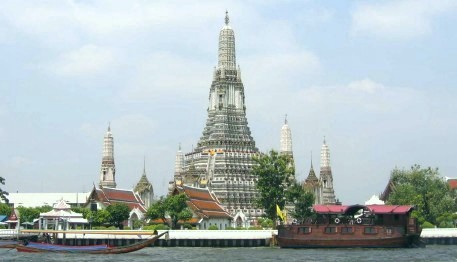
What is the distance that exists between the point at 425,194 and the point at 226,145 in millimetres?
48243

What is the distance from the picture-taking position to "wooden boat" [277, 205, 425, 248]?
220ft

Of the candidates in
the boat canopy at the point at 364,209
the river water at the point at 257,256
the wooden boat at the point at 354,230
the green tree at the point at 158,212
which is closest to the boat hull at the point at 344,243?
the wooden boat at the point at 354,230

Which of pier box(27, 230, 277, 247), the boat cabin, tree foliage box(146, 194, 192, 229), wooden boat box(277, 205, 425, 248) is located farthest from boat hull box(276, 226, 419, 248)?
tree foliage box(146, 194, 192, 229)

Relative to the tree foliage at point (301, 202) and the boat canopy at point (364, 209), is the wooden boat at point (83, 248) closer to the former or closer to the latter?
the boat canopy at point (364, 209)

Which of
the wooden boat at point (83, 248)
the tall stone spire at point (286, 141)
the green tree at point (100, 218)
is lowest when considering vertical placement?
the wooden boat at point (83, 248)

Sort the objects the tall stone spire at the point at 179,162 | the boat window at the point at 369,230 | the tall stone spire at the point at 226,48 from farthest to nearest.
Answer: the tall stone spire at the point at 179,162
the tall stone spire at the point at 226,48
the boat window at the point at 369,230

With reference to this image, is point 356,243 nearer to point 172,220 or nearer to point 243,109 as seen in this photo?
point 172,220

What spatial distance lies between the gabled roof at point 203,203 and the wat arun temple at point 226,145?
9.01 meters

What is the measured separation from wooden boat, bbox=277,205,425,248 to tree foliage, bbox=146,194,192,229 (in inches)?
913

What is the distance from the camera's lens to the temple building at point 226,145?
125 meters

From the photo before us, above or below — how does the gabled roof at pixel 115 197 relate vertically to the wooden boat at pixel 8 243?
above

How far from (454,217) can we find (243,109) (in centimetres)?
5681

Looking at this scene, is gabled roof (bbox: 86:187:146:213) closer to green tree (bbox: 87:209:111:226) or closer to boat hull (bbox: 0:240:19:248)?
green tree (bbox: 87:209:111:226)

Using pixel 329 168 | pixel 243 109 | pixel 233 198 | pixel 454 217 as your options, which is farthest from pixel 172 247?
pixel 329 168
